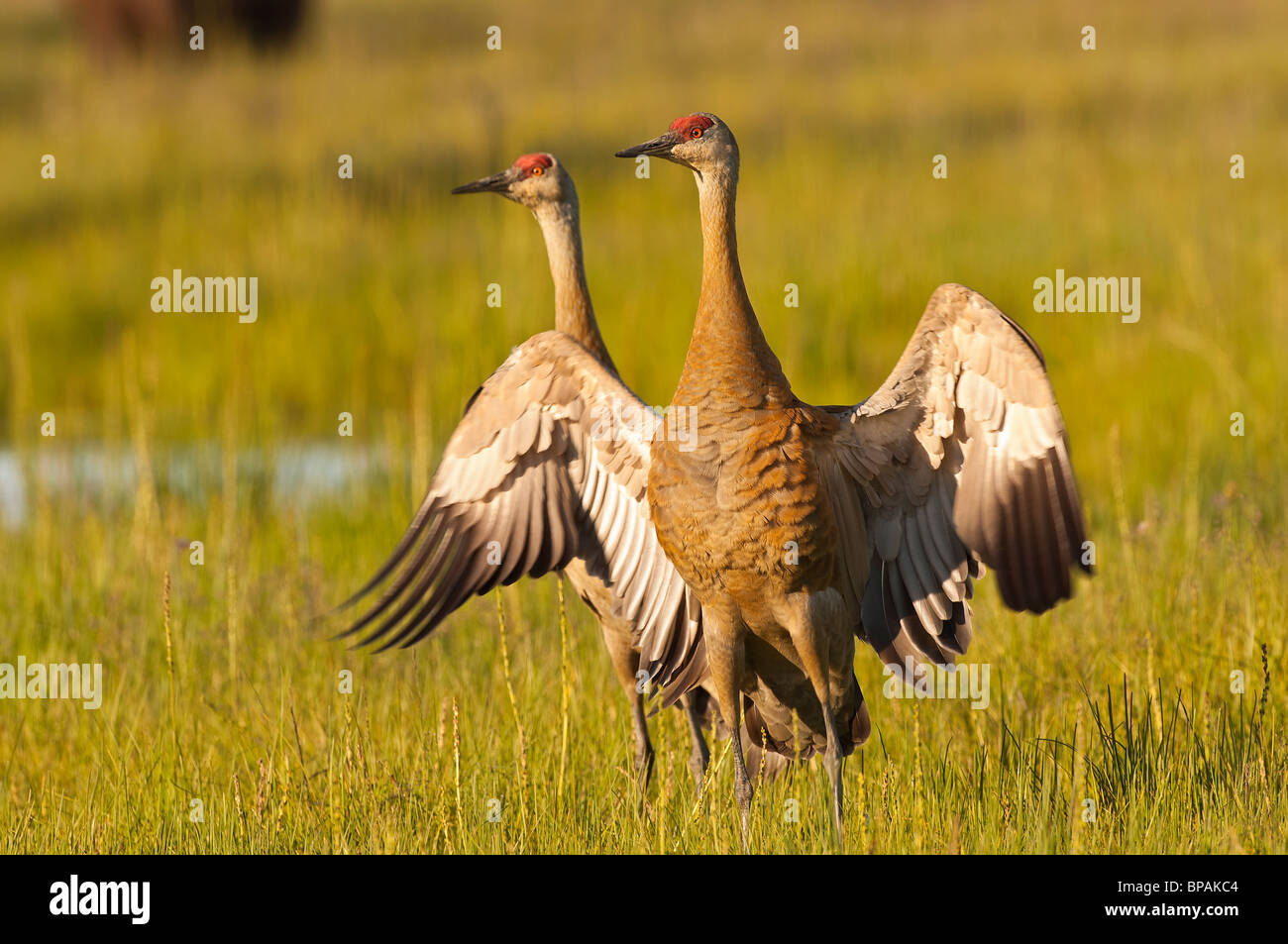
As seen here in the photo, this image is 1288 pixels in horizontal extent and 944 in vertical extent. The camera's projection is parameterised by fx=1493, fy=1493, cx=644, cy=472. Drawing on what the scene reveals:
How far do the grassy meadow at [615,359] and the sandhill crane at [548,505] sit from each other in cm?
35

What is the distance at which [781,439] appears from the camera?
4047 mm

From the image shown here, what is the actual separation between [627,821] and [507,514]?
978mm

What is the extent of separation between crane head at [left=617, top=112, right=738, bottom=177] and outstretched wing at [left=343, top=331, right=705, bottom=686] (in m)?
0.60

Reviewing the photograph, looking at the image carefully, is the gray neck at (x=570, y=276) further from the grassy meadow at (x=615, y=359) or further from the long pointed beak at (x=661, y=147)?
the grassy meadow at (x=615, y=359)

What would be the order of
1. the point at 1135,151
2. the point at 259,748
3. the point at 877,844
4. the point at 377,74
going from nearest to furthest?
the point at 877,844 < the point at 259,748 < the point at 1135,151 < the point at 377,74

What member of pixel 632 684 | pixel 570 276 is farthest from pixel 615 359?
pixel 632 684

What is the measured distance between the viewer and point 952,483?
4.29 metres

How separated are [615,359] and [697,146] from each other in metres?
5.43

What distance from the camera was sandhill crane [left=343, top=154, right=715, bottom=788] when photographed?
14.1 ft

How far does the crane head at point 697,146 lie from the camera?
13.9ft

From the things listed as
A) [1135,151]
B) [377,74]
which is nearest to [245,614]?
[1135,151]

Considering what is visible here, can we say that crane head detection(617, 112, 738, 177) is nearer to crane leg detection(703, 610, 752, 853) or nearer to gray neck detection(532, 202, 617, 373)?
gray neck detection(532, 202, 617, 373)

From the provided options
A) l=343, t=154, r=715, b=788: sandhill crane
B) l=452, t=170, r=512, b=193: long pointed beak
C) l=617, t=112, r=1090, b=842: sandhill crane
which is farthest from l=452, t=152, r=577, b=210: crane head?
l=617, t=112, r=1090, b=842: sandhill crane

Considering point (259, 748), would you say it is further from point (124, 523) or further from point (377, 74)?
point (377, 74)
